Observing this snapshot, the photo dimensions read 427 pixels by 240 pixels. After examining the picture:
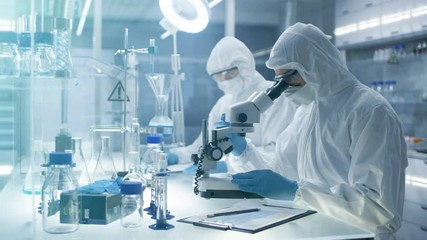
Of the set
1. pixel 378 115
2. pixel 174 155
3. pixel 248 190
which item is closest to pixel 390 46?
pixel 174 155

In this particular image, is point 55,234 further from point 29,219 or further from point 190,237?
point 190,237

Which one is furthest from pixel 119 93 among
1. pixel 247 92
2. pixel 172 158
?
pixel 247 92

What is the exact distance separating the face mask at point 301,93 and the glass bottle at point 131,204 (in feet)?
2.57

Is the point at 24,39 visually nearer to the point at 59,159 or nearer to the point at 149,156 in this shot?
the point at 59,159

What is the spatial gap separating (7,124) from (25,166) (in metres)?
0.45

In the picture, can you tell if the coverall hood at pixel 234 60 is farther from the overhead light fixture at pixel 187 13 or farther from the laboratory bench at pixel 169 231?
the laboratory bench at pixel 169 231

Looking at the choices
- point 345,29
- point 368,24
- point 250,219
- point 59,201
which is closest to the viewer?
point 59,201

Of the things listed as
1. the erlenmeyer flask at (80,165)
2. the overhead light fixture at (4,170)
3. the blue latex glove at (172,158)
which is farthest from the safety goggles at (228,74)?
the overhead light fixture at (4,170)

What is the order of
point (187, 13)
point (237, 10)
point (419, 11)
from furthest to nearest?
point (237, 10) < point (419, 11) < point (187, 13)

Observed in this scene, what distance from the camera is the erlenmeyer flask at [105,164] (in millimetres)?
1729

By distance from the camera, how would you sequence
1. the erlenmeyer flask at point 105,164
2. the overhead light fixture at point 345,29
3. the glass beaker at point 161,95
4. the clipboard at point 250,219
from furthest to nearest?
the overhead light fixture at point 345,29, the glass beaker at point 161,95, the erlenmeyer flask at point 105,164, the clipboard at point 250,219

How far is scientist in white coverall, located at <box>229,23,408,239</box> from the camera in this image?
1493 millimetres

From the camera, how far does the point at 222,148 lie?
5.01 feet

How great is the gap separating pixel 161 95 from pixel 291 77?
97 cm
